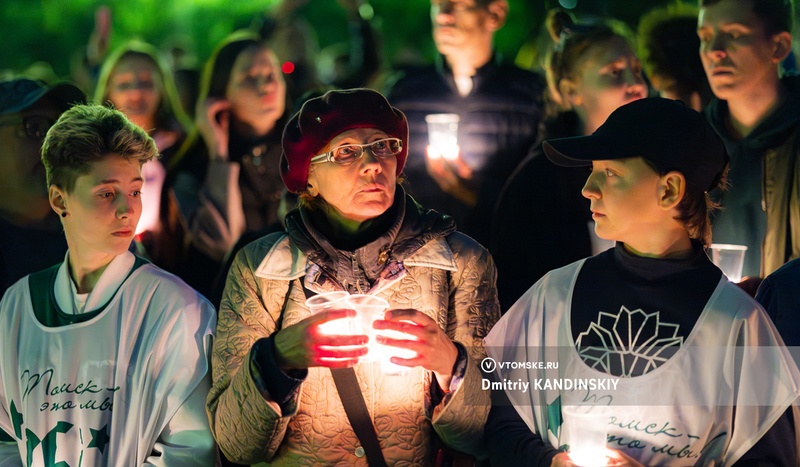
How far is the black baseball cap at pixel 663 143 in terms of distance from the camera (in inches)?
139

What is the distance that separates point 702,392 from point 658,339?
0.25 meters

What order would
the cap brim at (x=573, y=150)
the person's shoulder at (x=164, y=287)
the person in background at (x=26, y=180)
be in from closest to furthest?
1. the cap brim at (x=573, y=150)
2. the person's shoulder at (x=164, y=287)
3. the person in background at (x=26, y=180)

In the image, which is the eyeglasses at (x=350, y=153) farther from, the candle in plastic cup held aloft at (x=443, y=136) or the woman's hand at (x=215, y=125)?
the woman's hand at (x=215, y=125)

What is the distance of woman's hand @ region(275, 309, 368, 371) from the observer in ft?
10.6

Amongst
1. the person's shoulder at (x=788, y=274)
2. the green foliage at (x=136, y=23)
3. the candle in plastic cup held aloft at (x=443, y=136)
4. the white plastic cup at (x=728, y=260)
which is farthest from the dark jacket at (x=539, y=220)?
the green foliage at (x=136, y=23)

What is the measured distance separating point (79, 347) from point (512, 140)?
2.12 meters

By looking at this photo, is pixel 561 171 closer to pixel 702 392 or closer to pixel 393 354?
pixel 702 392

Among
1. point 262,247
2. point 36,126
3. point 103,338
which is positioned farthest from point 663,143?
point 36,126

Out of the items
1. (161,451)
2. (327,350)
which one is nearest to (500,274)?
(327,350)

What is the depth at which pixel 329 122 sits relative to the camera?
11.5 ft

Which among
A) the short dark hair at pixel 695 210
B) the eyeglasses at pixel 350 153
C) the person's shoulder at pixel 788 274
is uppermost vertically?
the eyeglasses at pixel 350 153

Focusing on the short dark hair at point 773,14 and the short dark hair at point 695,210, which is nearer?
the short dark hair at point 695,210

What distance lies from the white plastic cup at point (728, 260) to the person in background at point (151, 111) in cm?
256

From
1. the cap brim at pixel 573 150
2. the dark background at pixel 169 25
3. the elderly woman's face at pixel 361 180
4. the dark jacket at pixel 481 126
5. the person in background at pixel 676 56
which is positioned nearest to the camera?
the elderly woman's face at pixel 361 180
